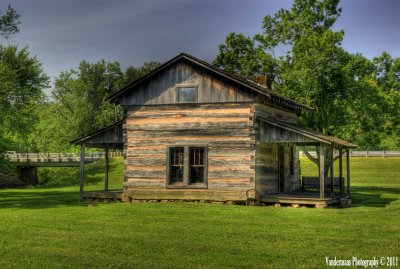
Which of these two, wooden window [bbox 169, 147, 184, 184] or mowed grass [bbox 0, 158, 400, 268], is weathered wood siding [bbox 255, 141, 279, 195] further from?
wooden window [bbox 169, 147, 184, 184]

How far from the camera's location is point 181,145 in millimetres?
25719

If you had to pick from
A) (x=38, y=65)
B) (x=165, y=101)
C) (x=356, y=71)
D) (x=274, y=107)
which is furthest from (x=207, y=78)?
(x=38, y=65)

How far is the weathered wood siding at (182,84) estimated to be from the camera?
25.1 m

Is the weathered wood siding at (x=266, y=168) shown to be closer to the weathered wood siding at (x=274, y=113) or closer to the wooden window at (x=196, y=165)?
the weathered wood siding at (x=274, y=113)

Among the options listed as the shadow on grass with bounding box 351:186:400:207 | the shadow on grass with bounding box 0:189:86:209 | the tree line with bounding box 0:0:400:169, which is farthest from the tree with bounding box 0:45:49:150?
the shadow on grass with bounding box 351:186:400:207

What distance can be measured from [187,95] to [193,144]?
2.47m

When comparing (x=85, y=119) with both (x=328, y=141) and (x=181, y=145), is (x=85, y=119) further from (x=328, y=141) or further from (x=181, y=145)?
(x=328, y=141)

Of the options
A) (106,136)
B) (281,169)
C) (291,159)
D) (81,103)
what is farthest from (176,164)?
(81,103)

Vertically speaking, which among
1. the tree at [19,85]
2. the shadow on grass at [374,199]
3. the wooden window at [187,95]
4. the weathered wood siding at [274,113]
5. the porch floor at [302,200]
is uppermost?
the tree at [19,85]

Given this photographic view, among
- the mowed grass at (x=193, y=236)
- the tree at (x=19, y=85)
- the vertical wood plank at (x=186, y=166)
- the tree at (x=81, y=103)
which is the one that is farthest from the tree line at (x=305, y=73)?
the tree at (x=81, y=103)

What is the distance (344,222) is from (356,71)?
19.1m

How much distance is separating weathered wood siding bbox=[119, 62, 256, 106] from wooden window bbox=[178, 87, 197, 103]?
0.62 ft

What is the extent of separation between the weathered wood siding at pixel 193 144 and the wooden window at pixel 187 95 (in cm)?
26

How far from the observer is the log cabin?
2462 centimetres
